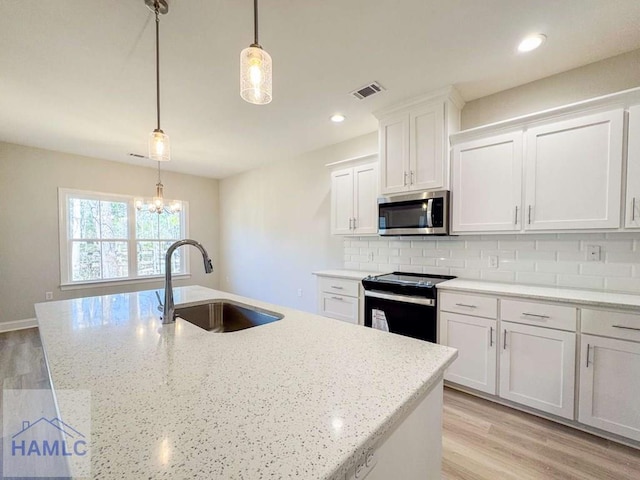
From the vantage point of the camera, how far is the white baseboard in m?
3.85

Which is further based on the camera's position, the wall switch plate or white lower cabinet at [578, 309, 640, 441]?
the wall switch plate

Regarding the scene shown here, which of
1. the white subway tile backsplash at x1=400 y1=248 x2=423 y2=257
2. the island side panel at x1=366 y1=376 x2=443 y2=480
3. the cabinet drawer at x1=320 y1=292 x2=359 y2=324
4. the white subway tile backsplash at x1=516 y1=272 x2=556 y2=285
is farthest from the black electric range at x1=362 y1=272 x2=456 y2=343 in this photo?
the island side panel at x1=366 y1=376 x2=443 y2=480

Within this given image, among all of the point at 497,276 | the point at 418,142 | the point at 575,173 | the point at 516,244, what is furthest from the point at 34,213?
the point at 575,173

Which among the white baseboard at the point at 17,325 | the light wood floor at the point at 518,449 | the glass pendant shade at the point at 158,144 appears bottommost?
the light wood floor at the point at 518,449

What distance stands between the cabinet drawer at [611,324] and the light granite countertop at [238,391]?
1.46 metres

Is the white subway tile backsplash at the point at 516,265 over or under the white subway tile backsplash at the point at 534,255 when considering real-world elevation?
under

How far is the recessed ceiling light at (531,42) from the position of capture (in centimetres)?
187

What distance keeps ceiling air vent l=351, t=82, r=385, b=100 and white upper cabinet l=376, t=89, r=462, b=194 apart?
0.34 metres

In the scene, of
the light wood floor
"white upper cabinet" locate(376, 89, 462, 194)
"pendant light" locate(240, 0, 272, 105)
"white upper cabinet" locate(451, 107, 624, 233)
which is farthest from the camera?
"white upper cabinet" locate(376, 89, 462, 194)

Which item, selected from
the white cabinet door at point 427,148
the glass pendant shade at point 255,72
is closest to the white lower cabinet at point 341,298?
the white cabinet door at point 427,148

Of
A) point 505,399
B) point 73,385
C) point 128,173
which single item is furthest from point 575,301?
point 128,173

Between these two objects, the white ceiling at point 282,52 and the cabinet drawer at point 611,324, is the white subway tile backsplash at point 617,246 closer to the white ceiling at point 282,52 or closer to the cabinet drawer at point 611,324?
the cabinet drawer at point 611,324

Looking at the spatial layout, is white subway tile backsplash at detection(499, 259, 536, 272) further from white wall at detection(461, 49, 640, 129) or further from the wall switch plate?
white wall at detection(461, 49, 640, 129)

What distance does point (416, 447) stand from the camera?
0.88 m
